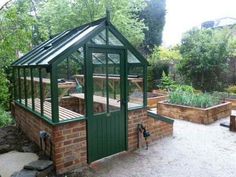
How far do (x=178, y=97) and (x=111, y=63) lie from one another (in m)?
3.96

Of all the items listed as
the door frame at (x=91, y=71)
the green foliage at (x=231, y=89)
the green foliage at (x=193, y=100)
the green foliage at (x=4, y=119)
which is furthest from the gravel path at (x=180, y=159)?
the green foliage at (x=231, y=89)

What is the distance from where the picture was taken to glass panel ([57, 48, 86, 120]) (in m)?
4.50

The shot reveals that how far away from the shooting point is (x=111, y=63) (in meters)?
4.80

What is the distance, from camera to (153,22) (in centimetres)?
1761

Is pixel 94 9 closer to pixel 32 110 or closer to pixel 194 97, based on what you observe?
pixel 194 97

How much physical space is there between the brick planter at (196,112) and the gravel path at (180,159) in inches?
38.8

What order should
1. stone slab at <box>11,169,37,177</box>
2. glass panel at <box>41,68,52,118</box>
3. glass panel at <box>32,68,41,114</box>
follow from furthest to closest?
1. glass panel at <box>32,68,41,114</box>
2. glass panel at <box>41,68,52,118</box>
3. stone slab at <box>11,169,37,177</box>

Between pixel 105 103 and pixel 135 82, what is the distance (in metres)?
1.02

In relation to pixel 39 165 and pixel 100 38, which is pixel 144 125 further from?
pixel 39 165

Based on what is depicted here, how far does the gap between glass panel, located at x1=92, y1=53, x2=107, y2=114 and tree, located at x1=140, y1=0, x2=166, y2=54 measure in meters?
13.1

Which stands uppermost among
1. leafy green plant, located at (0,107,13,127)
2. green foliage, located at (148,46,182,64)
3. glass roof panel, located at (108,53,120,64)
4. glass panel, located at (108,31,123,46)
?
green foliage, located at (148,46,182,64)

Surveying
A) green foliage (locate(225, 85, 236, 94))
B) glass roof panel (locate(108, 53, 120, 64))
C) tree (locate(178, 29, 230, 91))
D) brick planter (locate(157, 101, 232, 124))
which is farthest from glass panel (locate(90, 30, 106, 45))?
green foliage (locate(225, 85, 236, 94))

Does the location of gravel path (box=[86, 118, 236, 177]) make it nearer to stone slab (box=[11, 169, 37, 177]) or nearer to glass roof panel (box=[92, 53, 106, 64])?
stone slab (box=[11, 169, 37, 177])

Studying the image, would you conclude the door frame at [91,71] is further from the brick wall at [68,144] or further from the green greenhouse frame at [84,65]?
the brick wall at [68,144]
